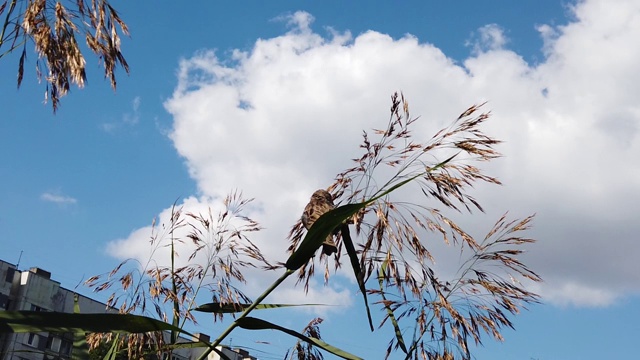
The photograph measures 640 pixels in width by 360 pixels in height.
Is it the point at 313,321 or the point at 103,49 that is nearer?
the point at 313,321

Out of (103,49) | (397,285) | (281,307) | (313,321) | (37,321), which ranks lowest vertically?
(37,321)

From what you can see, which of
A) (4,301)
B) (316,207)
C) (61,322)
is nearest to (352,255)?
(316,207)

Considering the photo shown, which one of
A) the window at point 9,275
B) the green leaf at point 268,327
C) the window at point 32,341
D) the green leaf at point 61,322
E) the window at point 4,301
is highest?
the window at point 9,275

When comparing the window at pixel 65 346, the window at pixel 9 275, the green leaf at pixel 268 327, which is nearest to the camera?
the green leaf at pixel 268 327

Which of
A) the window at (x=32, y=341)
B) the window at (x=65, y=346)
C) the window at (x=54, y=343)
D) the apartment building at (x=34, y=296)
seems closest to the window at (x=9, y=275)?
the apartment building at (x=34, y=296)

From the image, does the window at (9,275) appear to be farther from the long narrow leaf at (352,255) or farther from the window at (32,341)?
the long narrow leaf at (352,255)

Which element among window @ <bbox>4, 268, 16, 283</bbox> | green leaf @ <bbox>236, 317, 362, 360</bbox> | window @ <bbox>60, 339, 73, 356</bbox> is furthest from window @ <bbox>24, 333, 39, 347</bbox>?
green leaf @ <bbox>236, 317, 362, 360</bbox>

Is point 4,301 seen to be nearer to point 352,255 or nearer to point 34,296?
point 34,296

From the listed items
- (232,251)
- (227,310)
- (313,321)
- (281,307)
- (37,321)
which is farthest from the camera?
(313,321)

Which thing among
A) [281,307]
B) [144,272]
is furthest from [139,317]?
→ [144,272]

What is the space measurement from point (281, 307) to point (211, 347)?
0.33 meters

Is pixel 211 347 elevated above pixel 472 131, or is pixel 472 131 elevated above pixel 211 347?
pixel 472 131

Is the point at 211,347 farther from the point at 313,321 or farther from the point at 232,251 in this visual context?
the point at 313,321

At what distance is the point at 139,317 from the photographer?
125 centimetres
